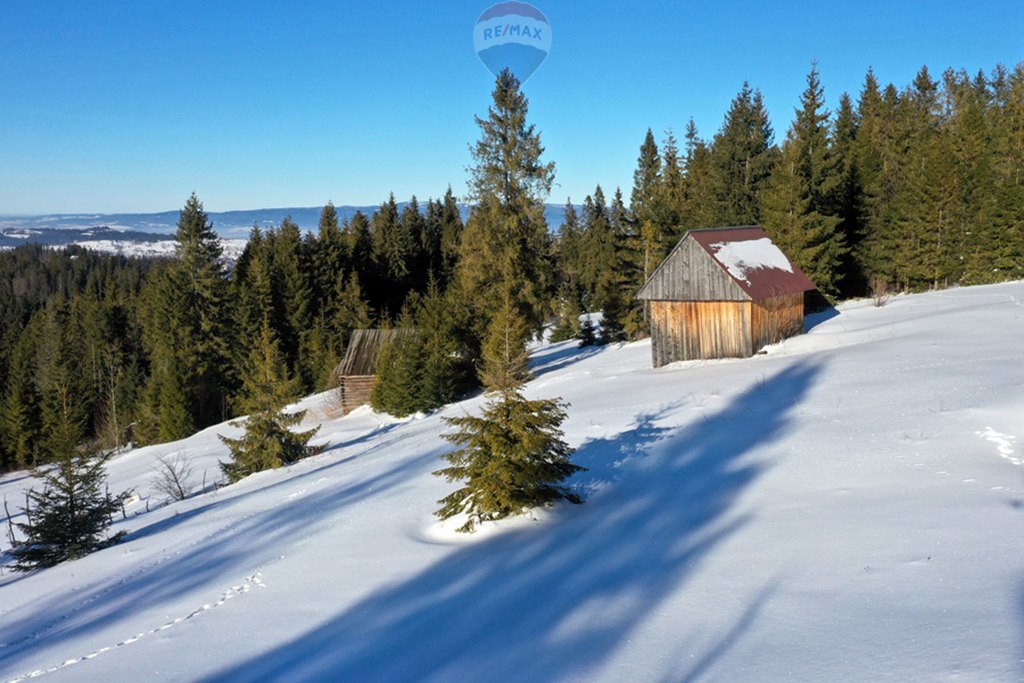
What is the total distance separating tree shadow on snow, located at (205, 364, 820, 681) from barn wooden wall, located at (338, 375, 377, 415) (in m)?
25.7

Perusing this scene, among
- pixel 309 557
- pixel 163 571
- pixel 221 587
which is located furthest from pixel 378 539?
pixel 163 571

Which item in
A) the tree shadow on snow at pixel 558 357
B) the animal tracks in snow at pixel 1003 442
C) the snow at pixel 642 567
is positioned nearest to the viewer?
the snow at pixel 642 567

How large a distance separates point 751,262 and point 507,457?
19.7 metres

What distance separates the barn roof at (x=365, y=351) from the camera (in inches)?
1431

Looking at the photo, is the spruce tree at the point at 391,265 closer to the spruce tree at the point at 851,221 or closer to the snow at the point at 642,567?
the spruce tree at the point at 851,221

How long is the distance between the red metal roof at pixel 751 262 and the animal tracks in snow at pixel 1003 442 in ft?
45.0

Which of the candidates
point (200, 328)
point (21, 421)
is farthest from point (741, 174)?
point (21, 421)

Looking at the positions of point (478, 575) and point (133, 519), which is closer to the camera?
point (478, 575)

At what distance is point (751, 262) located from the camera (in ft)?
87.8

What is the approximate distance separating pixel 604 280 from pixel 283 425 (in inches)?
943

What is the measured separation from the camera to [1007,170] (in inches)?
1881

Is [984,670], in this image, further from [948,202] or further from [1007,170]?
[1007,170]

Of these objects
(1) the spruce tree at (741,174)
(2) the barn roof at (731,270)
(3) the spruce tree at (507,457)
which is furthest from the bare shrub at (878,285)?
(3) the spruce tree at (507,457)

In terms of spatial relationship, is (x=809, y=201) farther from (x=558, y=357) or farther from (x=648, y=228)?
(x=558, y=357)
